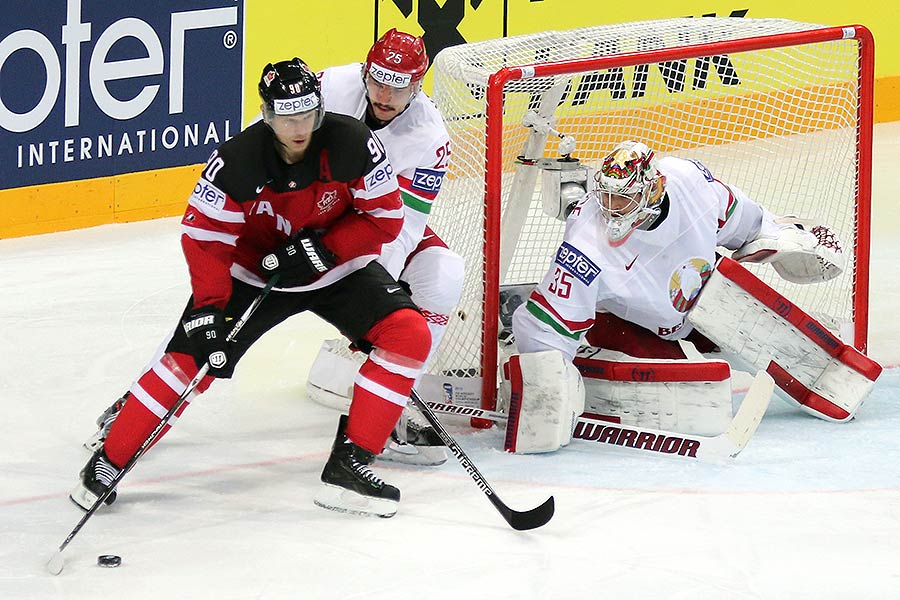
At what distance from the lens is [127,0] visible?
629 centimetres

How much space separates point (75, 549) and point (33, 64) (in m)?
2.90

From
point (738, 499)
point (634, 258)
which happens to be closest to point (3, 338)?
point (634, 258)

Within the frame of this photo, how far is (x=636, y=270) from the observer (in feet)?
14.4

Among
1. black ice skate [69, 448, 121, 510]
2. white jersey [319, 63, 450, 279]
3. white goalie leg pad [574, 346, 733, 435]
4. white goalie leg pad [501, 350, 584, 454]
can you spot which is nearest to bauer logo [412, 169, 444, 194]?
white jersey [319, 63, 450, 279]

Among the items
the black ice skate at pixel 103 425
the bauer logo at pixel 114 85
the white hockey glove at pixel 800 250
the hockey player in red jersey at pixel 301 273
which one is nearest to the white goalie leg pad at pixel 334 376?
the black ice skate at pixel 103 425

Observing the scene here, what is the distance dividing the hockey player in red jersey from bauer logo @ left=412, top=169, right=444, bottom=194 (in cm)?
43

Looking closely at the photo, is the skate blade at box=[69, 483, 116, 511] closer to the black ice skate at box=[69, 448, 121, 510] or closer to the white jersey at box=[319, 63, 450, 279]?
the black ice skate at box=[69, 448, 121, 510]

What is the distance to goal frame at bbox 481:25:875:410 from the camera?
4.47 meters

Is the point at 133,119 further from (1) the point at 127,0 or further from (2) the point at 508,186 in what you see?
(2) the point at 508,186

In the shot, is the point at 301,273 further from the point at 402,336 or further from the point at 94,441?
the point at 94,441

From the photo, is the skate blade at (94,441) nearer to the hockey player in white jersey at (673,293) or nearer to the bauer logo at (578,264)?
the hockey player in white jersey at (673,293)

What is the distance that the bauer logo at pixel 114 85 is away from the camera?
20.0 feet

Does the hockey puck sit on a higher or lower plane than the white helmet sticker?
lower

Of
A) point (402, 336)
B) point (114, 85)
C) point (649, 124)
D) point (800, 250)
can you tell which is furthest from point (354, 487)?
point (114, 85)
